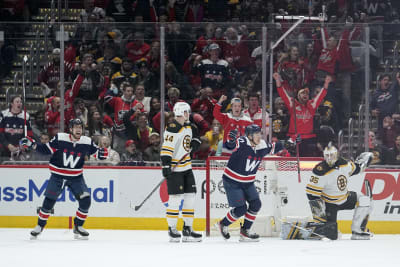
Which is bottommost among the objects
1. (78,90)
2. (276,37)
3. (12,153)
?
(12,153)

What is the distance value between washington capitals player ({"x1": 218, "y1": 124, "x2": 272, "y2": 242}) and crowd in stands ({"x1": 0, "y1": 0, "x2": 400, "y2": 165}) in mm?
1054

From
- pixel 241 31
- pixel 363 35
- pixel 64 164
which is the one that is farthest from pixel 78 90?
pixel 363 35

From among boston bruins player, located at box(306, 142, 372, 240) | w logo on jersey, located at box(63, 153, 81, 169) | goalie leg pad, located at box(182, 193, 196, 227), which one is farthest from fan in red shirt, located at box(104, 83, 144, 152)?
boston bruins player, located at box(306, 142, 372, 240)

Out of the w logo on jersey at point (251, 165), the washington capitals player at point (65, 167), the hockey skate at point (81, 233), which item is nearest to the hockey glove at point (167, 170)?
the w logo on jersey at point (251, 165)

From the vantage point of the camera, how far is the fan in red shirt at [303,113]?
31.0ft

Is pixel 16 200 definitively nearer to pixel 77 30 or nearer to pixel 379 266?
pixel 77 30

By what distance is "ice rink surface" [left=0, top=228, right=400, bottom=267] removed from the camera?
6.69 metres

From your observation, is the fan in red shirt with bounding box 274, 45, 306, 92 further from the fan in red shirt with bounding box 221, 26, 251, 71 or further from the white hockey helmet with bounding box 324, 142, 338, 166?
the white hockey helmet with bounding box 324, 142, 338, 166

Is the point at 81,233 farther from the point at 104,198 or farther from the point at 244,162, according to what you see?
the point at 244,162

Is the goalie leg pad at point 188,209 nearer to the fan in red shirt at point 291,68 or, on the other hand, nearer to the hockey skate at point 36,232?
the hockey skate at point 36,232

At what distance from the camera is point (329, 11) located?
12.6m

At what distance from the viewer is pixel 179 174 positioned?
8164 millimetres

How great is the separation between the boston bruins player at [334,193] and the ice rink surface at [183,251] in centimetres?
26

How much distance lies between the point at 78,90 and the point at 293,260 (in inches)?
152
